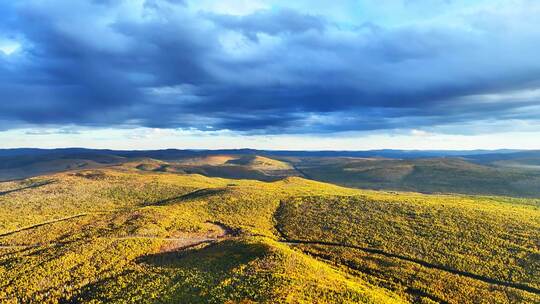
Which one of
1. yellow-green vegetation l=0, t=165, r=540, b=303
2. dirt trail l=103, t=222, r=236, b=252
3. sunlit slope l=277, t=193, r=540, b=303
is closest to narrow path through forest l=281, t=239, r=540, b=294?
sunlit slope l=277, t=193, r=540, b=303

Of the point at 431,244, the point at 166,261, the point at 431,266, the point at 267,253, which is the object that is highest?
the point at 267,253

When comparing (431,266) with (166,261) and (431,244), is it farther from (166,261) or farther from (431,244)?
(166,261)

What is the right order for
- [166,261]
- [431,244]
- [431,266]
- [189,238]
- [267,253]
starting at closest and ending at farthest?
[267,253]
[431,266]
[166,261]
[431,244]
[189,238]

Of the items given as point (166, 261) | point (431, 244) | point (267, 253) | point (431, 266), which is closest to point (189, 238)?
point (166, 261)

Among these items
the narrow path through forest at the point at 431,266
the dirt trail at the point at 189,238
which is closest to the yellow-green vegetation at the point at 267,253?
the dirt trail at the point at 189,238

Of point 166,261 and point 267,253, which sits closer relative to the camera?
point 267,253

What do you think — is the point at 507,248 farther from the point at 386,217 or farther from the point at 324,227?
the point at 324,227

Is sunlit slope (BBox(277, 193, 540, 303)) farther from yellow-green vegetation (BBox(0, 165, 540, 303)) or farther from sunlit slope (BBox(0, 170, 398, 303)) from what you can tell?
sunlit slope (BBox(0, 170, 398, 303))

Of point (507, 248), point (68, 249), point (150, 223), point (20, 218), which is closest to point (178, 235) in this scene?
point (150, 223)

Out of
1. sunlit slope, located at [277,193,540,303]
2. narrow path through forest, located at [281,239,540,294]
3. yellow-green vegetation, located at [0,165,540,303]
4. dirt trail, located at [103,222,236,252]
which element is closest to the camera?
yellow-green vegetation, located at [0,165,540,303]
